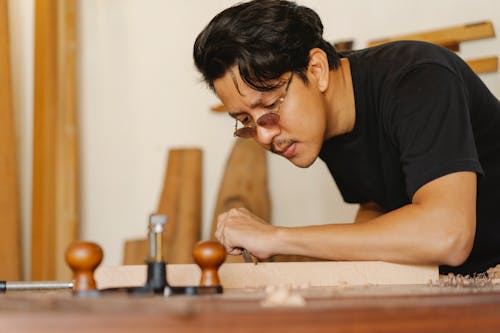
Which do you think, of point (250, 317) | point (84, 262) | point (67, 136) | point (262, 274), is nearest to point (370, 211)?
point (262, 274)

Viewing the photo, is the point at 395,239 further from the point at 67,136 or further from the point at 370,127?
the point at 67,136

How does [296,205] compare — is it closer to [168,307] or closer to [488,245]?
[488,245]

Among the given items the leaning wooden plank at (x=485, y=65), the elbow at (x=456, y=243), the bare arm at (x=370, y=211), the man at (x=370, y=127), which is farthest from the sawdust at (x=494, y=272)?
the leaning wooden plank at (x=485, y=65)

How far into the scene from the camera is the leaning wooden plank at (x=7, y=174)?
132 inches

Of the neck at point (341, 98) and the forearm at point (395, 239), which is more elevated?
the neck at point (341, 98)

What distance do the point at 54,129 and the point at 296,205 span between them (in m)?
1.26

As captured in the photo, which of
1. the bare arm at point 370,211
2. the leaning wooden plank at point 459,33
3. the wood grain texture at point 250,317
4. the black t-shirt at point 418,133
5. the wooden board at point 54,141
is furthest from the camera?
the wooden board at point 54,141

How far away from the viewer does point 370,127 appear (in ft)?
6.71

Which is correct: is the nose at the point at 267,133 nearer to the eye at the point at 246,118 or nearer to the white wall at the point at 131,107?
the eye at the point at 246,118

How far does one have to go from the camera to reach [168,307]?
84 centimetres

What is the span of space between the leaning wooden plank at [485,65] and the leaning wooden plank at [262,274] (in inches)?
61.1

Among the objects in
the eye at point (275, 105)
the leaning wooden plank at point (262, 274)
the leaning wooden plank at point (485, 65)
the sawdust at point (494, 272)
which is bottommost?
the sawdust at point (494, 272)

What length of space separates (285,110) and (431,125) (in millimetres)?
399

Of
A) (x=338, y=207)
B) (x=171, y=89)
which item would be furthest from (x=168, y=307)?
(x=171, y=89)
